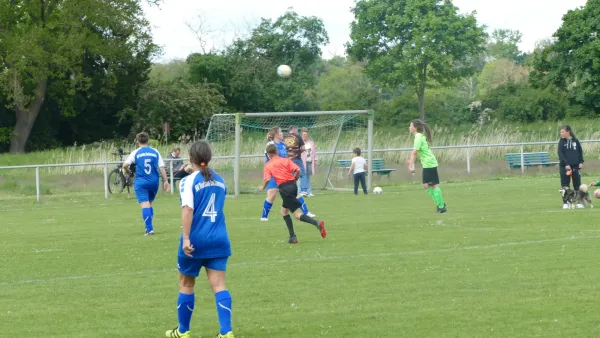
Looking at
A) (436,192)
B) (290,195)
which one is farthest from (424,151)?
(290,195)

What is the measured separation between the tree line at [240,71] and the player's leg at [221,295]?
42.6 meters

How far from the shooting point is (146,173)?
17.0 meters

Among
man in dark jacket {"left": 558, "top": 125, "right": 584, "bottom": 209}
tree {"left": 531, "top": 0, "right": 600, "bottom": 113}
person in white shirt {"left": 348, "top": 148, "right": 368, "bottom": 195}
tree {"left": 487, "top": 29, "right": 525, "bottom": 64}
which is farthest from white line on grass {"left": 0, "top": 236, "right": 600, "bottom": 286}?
tree {"left": 487, "top": 29, "right": 525, "bottom": 64}

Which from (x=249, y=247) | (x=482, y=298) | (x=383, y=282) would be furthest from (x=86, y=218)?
(x=482, y=298)

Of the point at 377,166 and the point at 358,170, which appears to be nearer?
the point at 358,170

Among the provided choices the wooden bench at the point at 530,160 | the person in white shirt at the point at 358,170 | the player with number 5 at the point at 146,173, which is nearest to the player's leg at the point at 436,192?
the player with number 5 at the point at 146,173

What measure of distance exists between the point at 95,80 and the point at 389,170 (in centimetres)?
2572

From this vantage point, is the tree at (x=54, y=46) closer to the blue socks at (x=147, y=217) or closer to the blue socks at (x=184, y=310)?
the blue socks at (x=147, y=217)

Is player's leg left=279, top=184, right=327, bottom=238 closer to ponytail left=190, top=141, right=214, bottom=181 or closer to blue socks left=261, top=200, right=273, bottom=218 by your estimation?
blue socks left=261, top=200, right=273, bottom=218

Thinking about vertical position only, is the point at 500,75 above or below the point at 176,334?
above

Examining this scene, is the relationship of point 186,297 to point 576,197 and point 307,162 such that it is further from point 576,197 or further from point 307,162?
point 307,162

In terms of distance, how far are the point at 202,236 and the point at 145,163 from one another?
9474 millimetres

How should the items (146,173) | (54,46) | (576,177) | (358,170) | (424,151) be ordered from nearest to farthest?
(146,173) < (424,151) < (576,177) < (358,170) < (54,46)

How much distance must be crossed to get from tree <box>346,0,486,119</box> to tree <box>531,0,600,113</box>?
36.9 ft
